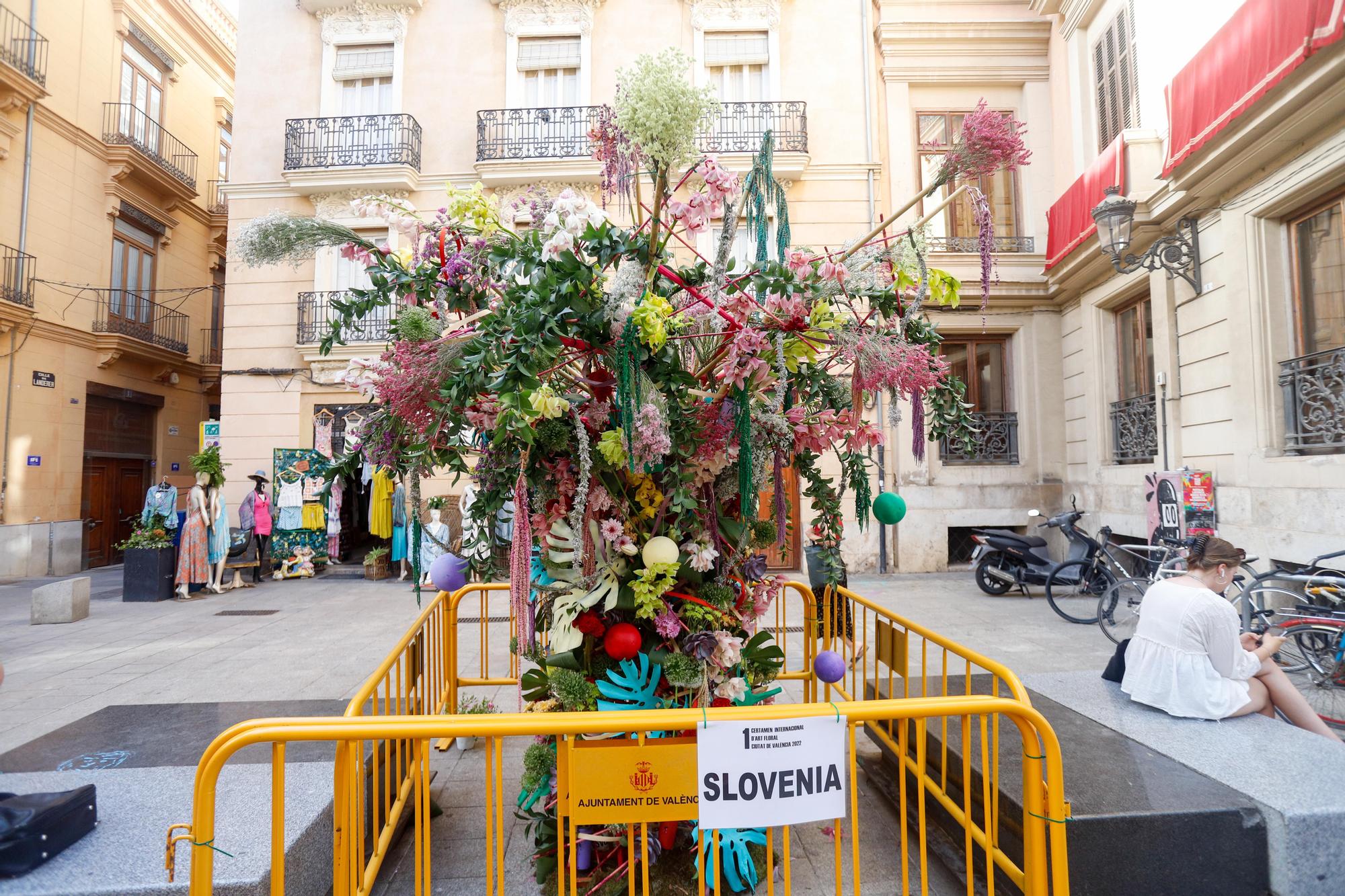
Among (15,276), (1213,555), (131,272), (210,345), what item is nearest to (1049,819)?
(1213,555)

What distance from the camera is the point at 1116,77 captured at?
10273 millimetres

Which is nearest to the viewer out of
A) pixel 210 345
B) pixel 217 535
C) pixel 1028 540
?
pixel 1028 540

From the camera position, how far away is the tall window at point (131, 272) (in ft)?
50.8

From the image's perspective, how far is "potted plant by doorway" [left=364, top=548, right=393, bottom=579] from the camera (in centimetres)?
1236

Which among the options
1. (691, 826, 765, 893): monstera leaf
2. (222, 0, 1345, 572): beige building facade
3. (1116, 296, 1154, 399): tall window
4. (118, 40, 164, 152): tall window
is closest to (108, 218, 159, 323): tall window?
(118, 40, 164, 152): tall window

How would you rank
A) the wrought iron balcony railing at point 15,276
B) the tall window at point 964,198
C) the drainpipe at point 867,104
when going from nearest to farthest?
1. the tall window at point 964,198
2. the drainpipe at point 867,104
3. the wrought iron balcony railing at point 15,276

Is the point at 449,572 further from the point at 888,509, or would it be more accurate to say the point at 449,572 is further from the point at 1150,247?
the point at 1150,247

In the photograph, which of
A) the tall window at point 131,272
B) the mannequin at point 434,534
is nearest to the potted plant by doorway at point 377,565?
the mannequin at point 434,534

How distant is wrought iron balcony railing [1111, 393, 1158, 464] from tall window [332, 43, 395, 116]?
14.4 m

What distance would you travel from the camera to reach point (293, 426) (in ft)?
43.1

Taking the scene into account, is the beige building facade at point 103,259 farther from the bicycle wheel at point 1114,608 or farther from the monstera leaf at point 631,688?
the bicycle wheel at point 1114,608

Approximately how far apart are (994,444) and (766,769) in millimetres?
11650

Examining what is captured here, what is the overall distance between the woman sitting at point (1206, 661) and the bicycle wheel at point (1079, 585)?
467cm

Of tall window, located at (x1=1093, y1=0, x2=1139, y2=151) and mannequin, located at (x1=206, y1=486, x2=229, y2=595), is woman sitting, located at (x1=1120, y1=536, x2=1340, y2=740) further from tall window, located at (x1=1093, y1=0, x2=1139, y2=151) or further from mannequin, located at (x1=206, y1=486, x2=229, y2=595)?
mannequin, located at (x1=206, y1=486, x2=229, y2=595)
